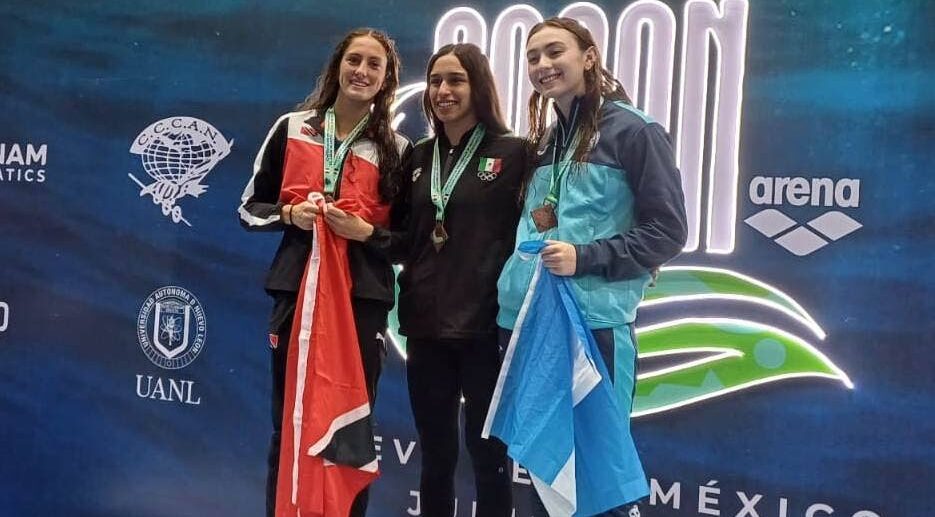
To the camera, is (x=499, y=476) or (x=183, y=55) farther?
(x=183, y=55)

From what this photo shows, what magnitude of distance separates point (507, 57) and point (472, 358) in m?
1.08

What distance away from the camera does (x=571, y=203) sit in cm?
159

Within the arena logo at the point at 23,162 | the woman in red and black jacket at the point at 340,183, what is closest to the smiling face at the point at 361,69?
the woman in red and black jacket at the point at 340,183

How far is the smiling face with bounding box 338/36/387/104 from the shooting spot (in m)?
1.85

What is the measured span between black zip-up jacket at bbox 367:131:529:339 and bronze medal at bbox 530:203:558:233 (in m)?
0.17

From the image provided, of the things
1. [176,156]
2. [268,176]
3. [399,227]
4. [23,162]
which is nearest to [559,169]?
[399,227]

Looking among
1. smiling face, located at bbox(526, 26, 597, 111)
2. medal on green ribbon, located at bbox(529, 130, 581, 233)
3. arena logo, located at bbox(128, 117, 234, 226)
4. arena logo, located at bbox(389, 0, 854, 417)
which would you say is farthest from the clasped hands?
arena logo, located at bbox(128, 117, 234, 226)

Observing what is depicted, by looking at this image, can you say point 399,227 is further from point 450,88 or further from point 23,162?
point 23,162

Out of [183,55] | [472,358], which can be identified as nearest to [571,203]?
[472,358]

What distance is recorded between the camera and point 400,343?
2.59 m

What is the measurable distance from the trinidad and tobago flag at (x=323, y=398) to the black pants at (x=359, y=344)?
0.12ft

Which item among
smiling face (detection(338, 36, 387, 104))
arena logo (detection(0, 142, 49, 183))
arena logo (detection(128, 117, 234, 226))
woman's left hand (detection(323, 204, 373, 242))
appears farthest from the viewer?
arena logo (detection(0, 142, 49, 183))

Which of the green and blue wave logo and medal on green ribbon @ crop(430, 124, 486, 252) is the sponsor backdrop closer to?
the green and blue wave logo

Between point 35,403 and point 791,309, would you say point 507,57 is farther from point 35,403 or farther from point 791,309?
point 35,403
